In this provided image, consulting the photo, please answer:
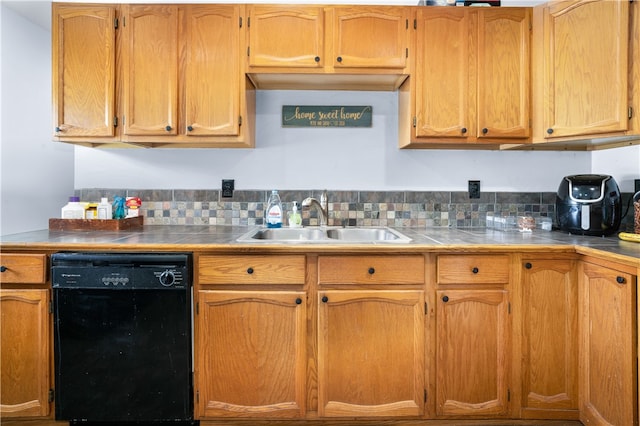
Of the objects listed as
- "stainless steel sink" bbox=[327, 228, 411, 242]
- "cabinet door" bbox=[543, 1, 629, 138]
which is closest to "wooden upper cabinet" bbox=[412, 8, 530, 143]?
"cabinet door" bbox=[543, 1, 629, 138]

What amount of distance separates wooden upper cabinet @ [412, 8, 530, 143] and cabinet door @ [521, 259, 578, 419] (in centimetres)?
79

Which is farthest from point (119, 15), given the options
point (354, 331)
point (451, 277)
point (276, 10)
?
point (451, 277)

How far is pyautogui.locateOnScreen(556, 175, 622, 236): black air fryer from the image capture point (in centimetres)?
188

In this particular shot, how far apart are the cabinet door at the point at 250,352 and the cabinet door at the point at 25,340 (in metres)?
0.68

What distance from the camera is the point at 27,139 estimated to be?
224 centimetres

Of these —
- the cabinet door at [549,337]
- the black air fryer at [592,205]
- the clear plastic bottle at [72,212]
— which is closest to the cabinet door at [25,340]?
the clear plastic bottle at [72,212]

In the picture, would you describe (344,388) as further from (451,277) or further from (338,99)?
(338,99)

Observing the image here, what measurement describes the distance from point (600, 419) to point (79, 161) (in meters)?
3.06

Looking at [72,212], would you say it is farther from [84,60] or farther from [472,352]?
[472,352]

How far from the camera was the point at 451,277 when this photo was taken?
1.67 metres

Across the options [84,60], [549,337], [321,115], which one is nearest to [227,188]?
[321,115]

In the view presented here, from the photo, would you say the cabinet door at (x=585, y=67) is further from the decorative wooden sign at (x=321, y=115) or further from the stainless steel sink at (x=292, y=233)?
the stainless steel sink at (x=292, y=233)

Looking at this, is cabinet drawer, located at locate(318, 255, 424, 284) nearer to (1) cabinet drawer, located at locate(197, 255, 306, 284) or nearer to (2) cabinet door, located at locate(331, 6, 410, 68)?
(1) cabinet drawer, located at locate(197, 255, 306, 284)

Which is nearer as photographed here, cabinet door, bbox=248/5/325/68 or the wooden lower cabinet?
the wooden lower cabinet
